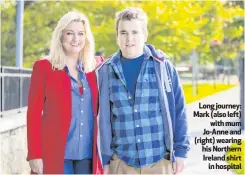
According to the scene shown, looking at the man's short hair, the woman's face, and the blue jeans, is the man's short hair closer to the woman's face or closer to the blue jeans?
the woman's face

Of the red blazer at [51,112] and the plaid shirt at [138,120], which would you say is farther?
the red blazer at [51,112]

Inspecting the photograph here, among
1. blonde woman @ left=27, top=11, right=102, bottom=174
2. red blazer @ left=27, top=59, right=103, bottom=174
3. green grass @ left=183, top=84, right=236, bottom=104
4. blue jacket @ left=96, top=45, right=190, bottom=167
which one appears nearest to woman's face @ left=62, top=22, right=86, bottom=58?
blonde woman @ left=27, top=11, right=102, bottom=174

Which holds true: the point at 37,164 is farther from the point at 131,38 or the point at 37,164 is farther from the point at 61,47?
the point at 131,38

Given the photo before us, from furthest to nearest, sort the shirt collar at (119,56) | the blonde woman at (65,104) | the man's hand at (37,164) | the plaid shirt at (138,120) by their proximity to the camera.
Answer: the man's hand at (37,164) → the blonde woman at (65,104) → the shirt collar at (119,56) → the plaid shirt at (138,120)

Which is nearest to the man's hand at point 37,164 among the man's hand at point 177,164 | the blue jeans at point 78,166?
the blue jeans at point 78,166

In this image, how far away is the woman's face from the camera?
446 centimetres

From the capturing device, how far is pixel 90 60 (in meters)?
4.51

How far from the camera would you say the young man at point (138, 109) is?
4098 millimetres

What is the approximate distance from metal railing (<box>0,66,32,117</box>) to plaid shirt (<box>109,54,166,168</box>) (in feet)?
20.2

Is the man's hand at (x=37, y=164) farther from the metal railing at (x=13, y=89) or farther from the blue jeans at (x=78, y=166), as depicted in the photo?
the metal railing at (x=13, y=89)

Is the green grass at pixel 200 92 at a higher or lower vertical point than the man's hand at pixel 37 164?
higher

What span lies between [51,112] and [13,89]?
22.0 ft

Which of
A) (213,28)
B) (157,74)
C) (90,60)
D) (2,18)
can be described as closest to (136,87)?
(157,74)

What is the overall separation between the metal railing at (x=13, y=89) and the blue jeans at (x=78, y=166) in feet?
18.8
